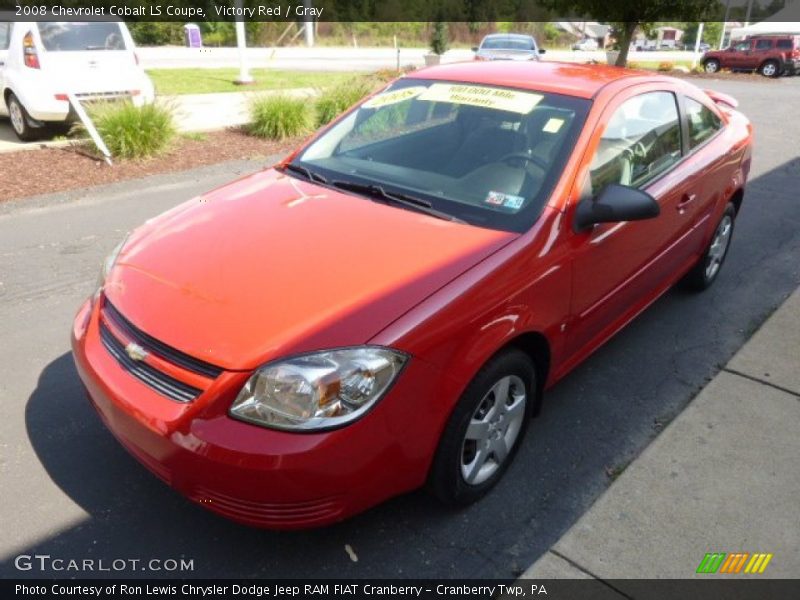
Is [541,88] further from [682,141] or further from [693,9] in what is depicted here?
[693,9]

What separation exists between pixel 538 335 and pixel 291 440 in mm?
1190

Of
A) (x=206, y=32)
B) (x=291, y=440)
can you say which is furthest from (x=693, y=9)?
(x=206, y=32)

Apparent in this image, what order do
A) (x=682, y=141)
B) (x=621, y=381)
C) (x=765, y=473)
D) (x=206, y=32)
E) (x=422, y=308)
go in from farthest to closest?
(x=206, y=32) → (x=682, y=141) → (x=621, y=381) → (x=765, y=473) → (x=422, y=308)

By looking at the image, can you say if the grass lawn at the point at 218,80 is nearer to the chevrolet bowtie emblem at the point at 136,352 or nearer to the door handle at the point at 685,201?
the door handle at the point at 685,201

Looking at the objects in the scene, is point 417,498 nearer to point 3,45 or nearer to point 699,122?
point 699,122

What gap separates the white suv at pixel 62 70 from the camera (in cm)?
823

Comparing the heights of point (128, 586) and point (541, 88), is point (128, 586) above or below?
below

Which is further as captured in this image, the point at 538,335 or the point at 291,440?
the point at 538,335

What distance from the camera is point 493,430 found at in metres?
2.63

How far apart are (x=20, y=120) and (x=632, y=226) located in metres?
8.65

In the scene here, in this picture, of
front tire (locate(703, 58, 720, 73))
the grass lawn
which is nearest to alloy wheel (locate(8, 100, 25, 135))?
the grass lawn

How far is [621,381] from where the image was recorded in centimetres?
362

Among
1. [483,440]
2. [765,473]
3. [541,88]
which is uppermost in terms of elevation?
[541,88]

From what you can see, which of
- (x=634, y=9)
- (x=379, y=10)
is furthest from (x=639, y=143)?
(x=379, y=10)
